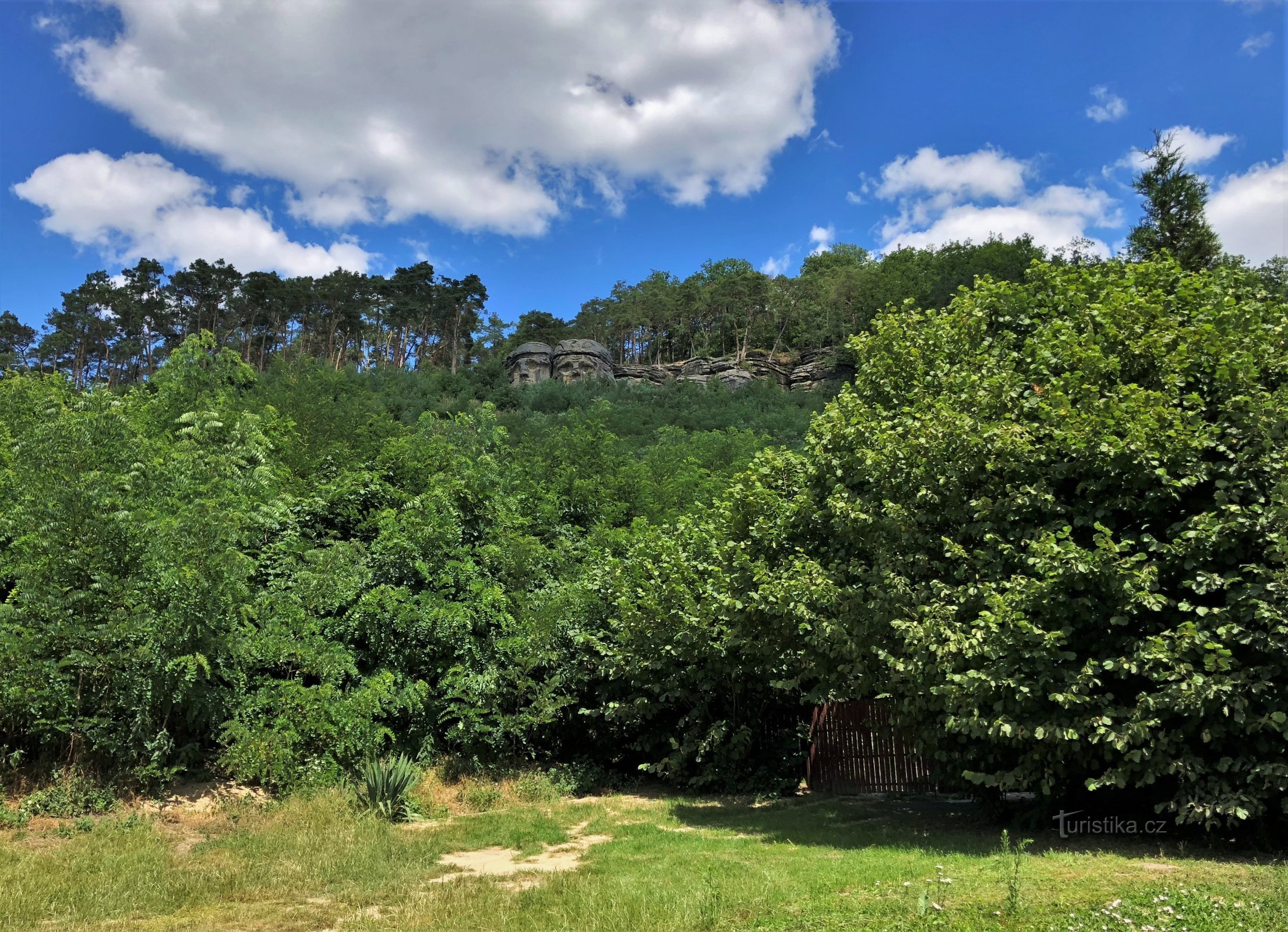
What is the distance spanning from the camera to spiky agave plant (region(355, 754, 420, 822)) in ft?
34.9

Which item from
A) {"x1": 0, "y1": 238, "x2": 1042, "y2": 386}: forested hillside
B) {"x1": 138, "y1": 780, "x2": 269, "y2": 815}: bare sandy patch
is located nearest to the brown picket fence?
{"x1": 138, "y1": 780, "x2": 269, "y2": 815}: bare sandy patch

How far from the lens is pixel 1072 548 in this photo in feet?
24.7

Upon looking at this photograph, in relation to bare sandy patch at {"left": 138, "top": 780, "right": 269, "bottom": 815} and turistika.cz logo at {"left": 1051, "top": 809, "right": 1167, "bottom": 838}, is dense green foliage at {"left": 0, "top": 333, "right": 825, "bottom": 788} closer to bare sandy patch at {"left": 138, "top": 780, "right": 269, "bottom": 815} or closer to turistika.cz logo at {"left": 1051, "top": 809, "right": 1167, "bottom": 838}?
bare sandy patch at {"left": 138, "top": 780, "right": 269, "bottom": 815}

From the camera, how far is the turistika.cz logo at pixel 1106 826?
8.48m

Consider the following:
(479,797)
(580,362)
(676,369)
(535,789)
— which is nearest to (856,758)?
(535,789)

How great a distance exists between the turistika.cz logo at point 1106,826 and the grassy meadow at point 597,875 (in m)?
0.47

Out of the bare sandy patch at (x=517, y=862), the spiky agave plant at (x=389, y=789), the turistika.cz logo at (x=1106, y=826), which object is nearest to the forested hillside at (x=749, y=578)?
the turistika.cz logo at (x=1106, y=826)

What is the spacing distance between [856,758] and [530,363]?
45.5m

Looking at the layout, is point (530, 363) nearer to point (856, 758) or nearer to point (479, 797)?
point (856, 758)

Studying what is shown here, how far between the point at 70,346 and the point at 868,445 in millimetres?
59226

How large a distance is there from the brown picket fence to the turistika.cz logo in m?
3.64

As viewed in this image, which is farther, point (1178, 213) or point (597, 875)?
point (1178, 213)

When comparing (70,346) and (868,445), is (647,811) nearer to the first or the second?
(868,445)

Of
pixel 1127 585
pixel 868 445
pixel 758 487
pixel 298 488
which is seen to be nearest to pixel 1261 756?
pixel 1127 585
